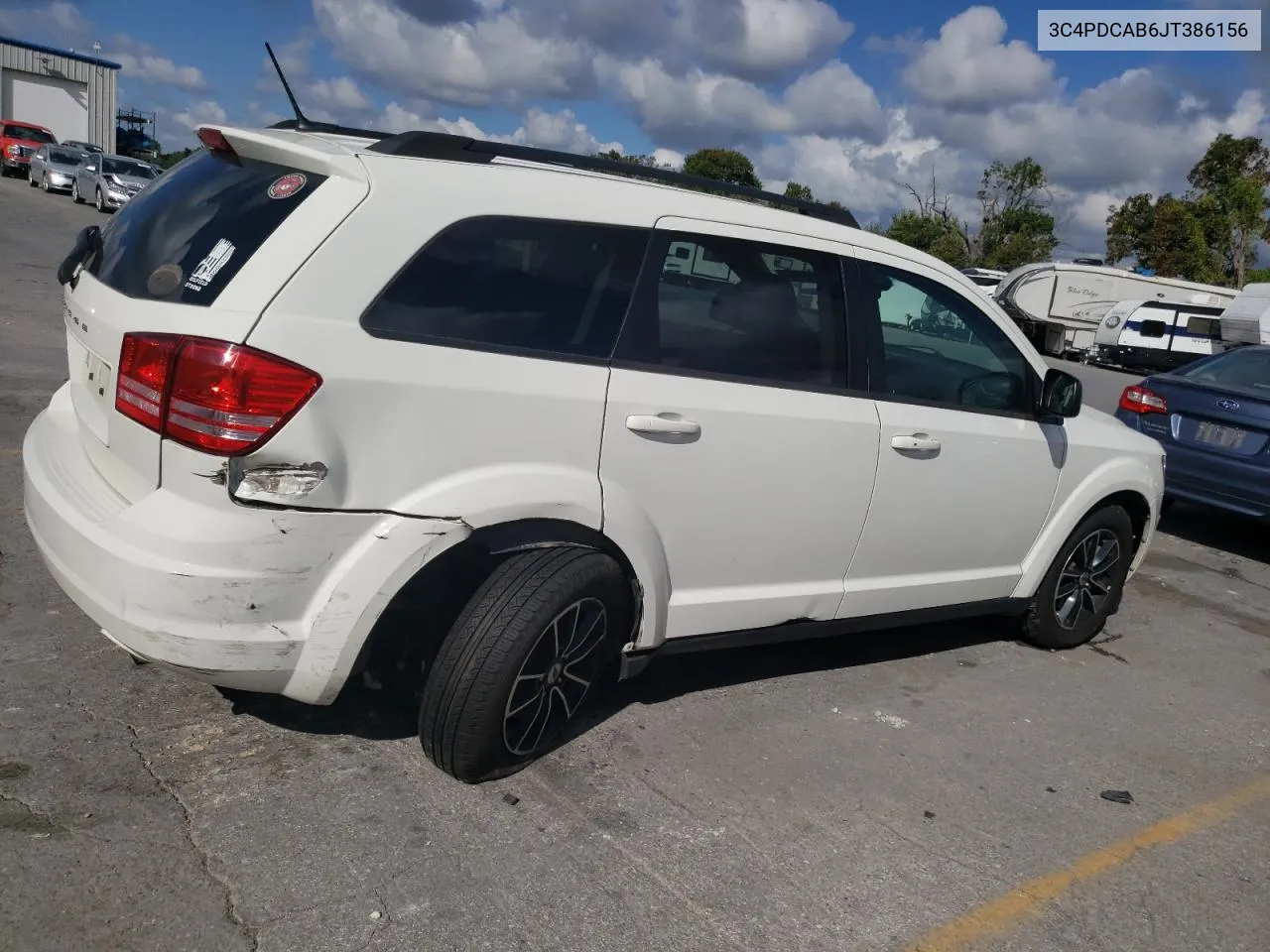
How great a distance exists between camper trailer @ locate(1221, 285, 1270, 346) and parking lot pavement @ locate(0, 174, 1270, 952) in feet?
65.2

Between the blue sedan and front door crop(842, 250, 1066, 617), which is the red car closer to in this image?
the blue sedan

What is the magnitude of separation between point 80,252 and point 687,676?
276 cm

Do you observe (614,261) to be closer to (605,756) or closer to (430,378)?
(430,378)

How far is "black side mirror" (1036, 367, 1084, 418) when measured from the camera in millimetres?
4703

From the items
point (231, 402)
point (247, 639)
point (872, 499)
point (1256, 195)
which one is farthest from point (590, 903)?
point (1256, 195)

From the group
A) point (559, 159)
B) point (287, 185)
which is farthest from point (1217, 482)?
point (287, 185)

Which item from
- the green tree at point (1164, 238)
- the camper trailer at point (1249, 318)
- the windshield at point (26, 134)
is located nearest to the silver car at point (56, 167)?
the windshield at point (26, 134)

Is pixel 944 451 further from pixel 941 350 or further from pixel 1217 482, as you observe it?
pixel 1217 482

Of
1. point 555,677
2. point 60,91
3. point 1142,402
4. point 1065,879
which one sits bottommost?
point 1065,879

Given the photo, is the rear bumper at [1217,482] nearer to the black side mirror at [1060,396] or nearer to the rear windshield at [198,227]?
the black side mirror at [1060,396]

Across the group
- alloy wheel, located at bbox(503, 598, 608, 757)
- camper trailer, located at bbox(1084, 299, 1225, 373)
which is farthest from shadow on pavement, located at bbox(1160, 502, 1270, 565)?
camper trailer, located at bbox(1084, 299, 1225, 373)

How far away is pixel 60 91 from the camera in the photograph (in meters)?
54.5

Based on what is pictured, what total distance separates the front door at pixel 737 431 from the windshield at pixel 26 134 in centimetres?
4274

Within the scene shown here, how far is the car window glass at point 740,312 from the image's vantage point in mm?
3588
